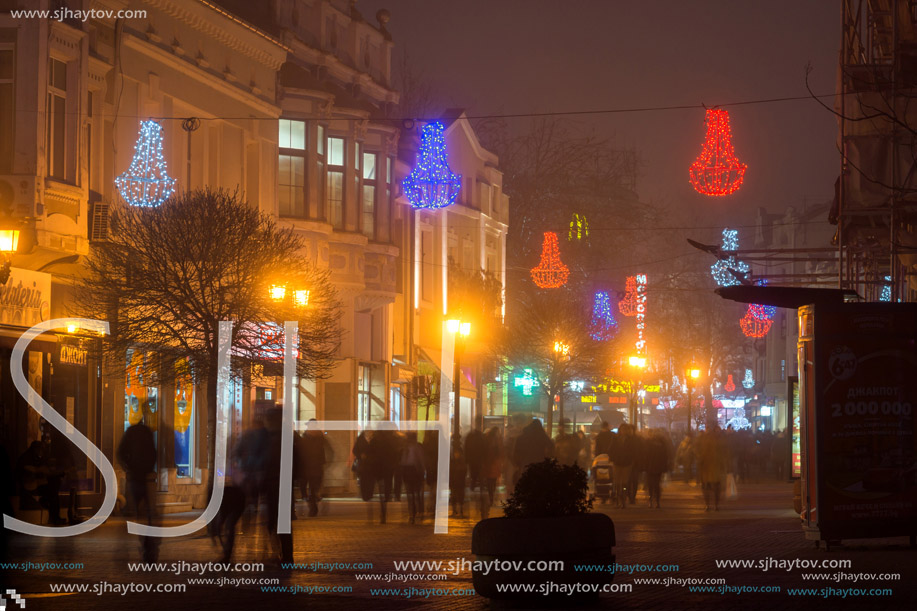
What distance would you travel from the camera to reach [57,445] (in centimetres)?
2528

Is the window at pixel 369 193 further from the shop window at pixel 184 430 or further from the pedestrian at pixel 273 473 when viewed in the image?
the pedestrian at pixel 273 473

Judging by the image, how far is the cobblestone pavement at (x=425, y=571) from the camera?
12.3 meters

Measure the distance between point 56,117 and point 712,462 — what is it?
15.0 meters

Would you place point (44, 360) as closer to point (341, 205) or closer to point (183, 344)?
point (183, 344)

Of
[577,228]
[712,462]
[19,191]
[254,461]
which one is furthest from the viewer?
[577,228]

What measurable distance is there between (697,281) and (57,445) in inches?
2594

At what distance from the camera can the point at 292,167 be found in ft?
122

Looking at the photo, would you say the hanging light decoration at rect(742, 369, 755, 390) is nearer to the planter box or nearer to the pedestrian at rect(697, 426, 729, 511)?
the pedestrian at rect(697, 426, 729, 511)

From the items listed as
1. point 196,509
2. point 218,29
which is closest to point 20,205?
point 196,509

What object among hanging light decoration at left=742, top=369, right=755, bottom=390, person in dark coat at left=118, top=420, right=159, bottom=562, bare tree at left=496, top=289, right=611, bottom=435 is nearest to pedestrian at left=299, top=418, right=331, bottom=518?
person in dark coat at left=118, top=420, right=159, bottom=562

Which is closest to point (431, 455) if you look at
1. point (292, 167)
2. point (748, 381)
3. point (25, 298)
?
point (25, 298)

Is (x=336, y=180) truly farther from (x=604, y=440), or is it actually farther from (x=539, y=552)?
(x=539, y=552)

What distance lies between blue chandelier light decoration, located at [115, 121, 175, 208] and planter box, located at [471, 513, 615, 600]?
16.2 metres

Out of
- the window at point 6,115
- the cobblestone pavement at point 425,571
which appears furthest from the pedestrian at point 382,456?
the window at point 6,115
